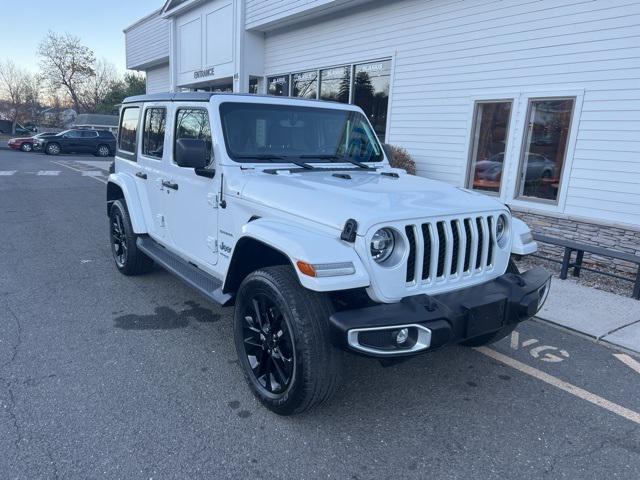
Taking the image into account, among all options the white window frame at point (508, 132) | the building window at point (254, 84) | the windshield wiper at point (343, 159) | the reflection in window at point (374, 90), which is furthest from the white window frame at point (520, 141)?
the building window at point (254, 84)

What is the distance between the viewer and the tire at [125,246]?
5312mm

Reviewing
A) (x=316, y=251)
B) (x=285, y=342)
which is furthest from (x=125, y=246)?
(x=316, y=251)

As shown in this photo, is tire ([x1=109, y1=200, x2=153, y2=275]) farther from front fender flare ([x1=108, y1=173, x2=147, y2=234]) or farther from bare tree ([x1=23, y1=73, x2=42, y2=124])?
bare tree ([x1=23, y1=73, x2=42, y2=124])

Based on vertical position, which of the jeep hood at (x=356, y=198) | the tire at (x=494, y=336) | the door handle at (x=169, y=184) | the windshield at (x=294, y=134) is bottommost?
the tire at (x=494, y=336)

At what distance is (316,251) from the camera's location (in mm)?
2643

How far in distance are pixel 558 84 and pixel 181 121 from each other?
555cm

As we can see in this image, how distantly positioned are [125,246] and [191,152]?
2.47 meters

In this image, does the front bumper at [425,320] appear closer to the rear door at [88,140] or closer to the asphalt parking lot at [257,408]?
the asphalt parking lot at [257,408]

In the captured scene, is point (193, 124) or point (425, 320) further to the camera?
point (193, 124)

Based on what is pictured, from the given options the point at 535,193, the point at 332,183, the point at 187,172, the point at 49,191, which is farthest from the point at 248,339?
the point at 49,191

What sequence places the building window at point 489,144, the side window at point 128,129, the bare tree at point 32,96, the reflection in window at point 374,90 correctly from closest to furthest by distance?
the side window at point 128,129 → the building window at point 489,144 → the reflection in window at point 374,90 → the bare tree at point 32,96

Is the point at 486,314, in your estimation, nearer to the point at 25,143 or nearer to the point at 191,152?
the point at 191,152

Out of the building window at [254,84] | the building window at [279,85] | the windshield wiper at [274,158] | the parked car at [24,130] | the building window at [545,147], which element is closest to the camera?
the windshield wiper at [274,158]

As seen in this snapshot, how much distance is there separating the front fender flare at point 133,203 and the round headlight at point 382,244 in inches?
Result: 125
